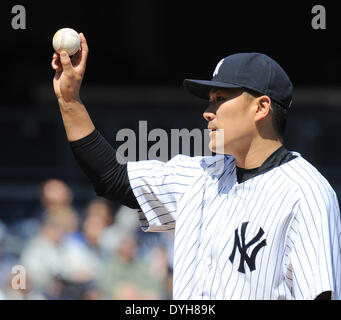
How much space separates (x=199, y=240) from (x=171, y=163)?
308 millimetres

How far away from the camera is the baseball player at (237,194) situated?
2016mm

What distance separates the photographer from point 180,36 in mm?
10273

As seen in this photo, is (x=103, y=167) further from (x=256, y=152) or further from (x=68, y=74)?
(x=256, y=152)

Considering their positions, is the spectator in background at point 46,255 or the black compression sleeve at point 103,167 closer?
the black compression sleeve at point 103,167

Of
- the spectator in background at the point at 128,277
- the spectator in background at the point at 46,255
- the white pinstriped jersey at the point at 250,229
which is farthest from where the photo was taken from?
the spectator in background at the point at 128,277

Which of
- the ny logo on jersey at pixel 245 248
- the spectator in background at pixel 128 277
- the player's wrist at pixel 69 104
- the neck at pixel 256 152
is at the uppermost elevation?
the player's wrist at pixel 69 104

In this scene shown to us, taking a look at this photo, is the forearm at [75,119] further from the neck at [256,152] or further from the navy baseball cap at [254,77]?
the neck at [256,152]

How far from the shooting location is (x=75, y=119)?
2.22 metres

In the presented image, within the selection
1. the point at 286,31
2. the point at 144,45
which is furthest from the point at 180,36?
the point at 286,31

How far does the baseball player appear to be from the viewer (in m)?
2.02

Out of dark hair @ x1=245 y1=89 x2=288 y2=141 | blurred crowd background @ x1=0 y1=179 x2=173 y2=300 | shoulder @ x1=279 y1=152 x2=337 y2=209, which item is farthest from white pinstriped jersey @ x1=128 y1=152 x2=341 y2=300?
blurred crowd background @ x1=0 y1=179 x2=173 y2=300

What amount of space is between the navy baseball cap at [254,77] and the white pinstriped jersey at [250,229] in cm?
21

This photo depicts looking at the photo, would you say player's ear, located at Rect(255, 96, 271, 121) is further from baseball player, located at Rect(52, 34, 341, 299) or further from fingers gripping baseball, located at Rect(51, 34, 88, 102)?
fingers gripping baseball, located at Rect(51, 34, 88, 102)

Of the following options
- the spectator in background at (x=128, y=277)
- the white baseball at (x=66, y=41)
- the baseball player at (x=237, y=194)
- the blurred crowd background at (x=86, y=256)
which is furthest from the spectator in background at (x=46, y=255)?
the white baseball at (x=66, y=41)
